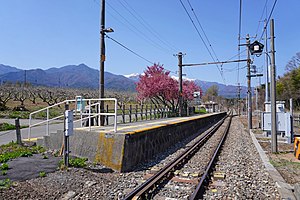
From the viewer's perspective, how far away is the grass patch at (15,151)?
7611 millimetres

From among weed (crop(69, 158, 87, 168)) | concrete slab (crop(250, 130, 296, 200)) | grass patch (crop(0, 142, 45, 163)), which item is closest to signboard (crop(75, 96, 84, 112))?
grass patch (crop(0, 142, 45, 163))

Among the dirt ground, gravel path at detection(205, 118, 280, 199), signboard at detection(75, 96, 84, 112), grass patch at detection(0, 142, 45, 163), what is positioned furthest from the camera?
signboard at detection(75, 96, 84, 112)

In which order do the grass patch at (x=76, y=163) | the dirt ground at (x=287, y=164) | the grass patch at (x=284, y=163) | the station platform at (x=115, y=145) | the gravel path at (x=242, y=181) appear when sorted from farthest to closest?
the grass patch at (x=284, y=163), the station platform at (x=115, y=145), the grass patch at (x=76, y=163), the dirt ground at (x=287, y=164), the gravel path at (x=242, y=181)

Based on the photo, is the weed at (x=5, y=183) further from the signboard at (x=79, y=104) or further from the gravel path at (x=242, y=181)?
the signboard at (x=79, y=104)

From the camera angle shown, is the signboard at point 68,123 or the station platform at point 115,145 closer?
the signboard at point 68,123

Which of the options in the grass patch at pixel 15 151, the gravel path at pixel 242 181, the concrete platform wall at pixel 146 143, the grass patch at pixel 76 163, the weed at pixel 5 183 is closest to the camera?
the weed at pixel 5 183

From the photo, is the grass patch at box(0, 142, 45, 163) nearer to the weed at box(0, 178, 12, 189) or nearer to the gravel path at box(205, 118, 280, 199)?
the weed at box(0, 178, 12, 189)

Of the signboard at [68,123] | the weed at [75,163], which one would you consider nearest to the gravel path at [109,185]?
the weed at [75,163]

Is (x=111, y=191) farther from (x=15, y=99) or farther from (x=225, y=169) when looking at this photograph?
(x=15, y=99)

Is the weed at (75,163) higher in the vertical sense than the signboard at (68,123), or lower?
lower

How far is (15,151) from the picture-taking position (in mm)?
8664

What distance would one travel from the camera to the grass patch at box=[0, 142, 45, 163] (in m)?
7.61

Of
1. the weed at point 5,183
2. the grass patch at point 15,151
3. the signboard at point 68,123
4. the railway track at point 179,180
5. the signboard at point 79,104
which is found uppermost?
Result: the signboard at point 79,104

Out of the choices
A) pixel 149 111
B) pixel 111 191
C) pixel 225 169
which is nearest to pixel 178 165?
pixel 225 169
